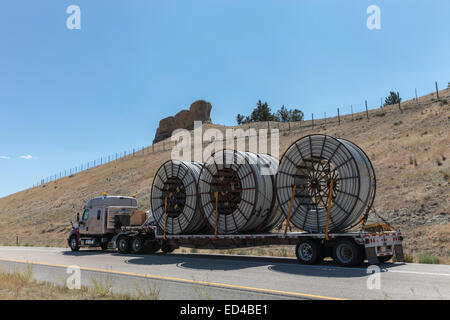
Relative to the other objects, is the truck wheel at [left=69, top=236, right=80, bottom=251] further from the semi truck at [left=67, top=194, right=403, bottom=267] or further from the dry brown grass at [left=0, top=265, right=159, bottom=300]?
the dry brown grass at [left=0, top=265, right=159, bottom=300]

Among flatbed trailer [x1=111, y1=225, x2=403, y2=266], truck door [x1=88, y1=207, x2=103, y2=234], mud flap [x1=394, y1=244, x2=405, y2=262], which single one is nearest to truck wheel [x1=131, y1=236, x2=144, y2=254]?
truck door [x1=88, y1=207, x2=103, y2=234]

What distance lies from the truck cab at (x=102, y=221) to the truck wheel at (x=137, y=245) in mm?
2085

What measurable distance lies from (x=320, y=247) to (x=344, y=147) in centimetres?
340

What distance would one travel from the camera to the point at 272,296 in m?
7.83

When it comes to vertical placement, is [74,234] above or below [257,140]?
below

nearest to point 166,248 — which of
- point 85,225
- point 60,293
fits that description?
point 85,225

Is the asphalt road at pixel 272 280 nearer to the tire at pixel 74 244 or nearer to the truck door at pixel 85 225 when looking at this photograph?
the truck door at pixel 85 225

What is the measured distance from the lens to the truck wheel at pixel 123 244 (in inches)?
789

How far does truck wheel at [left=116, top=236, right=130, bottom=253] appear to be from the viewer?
2003 centimetres

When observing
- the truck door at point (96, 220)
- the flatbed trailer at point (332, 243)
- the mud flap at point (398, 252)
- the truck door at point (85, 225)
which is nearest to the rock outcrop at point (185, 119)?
the truck door at point (85, 225)

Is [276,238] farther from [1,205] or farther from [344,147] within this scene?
[1,205]

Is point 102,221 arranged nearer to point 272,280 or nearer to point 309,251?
point 309,251

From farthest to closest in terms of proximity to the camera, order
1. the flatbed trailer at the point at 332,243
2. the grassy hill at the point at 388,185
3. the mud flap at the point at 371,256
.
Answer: the grassy hill at the point at 388,185 → the flatbed trailer at the point at 332,243 → the mud flap at the point at 371,256
